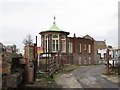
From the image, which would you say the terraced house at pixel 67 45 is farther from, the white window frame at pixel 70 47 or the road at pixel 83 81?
the road at pixel 83 81

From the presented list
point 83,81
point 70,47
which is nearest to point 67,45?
point 70,47

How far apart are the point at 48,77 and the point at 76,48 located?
1540 inches

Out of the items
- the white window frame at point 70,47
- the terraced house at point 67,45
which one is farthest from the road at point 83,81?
the white window frame at point 70,47

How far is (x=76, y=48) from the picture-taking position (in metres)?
57.6

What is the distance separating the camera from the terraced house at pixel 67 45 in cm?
4744

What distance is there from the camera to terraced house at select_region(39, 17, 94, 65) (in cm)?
4744

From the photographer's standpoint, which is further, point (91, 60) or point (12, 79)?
point (91, 60)

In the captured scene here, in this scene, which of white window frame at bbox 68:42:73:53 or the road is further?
white window frame at bbox 68:42:73:53

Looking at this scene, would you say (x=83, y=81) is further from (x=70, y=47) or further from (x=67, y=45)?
(x=70, y=47)

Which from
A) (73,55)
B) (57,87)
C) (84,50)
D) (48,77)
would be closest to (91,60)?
(84,50)

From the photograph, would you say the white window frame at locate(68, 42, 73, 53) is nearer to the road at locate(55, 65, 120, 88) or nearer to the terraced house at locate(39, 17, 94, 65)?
the terraced house at locate(39, 17, 94, 65)

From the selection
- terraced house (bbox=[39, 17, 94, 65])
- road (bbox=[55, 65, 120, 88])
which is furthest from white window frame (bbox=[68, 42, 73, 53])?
road (bbox=[55, 65, 120, 88])

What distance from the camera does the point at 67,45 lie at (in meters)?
51.2

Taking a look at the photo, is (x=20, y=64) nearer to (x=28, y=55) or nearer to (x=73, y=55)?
(x=28, y=55)
